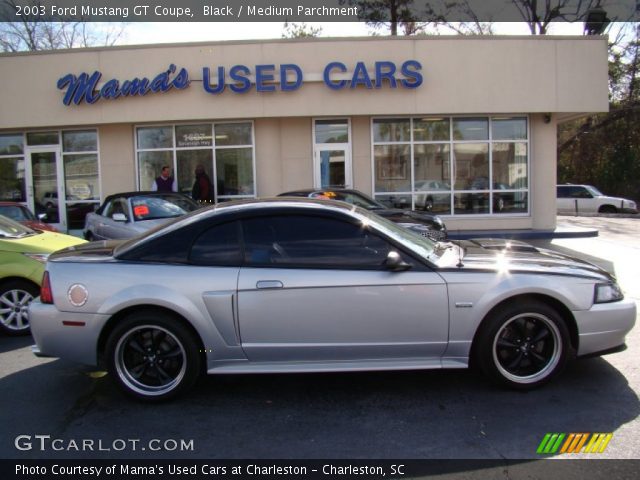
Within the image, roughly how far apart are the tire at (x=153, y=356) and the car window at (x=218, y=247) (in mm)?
517

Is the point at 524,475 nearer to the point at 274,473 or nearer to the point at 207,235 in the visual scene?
the point at 274,473

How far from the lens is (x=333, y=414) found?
157 inches

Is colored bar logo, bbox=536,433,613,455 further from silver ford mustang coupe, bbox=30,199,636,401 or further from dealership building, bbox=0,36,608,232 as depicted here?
dealership building, bbox=0,36,608,232

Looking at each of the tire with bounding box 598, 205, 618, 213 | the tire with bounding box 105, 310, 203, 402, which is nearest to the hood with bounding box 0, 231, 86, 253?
the tire with bounding box 105, 310, 203, 402

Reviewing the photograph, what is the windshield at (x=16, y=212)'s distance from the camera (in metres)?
10.5

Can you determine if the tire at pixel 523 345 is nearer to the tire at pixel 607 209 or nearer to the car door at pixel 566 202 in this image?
the car door at pixel 566 202

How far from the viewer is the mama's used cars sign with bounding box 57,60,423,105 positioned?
14.3 m

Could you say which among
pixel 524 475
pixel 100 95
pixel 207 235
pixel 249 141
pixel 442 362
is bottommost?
pixel 524 475

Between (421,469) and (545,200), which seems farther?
(545,200)

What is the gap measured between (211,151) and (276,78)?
283 cm

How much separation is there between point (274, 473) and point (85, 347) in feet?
6.26

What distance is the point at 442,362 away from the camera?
419cm

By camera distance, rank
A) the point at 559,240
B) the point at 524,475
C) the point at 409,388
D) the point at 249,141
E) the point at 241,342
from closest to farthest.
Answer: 1. the point at 524,475
2. the point at 241,342
3. the point at 409,388
4. the point at 559,240
5. the point at 249,141

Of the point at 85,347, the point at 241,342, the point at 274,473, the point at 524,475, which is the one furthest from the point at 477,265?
the point at 85,347
